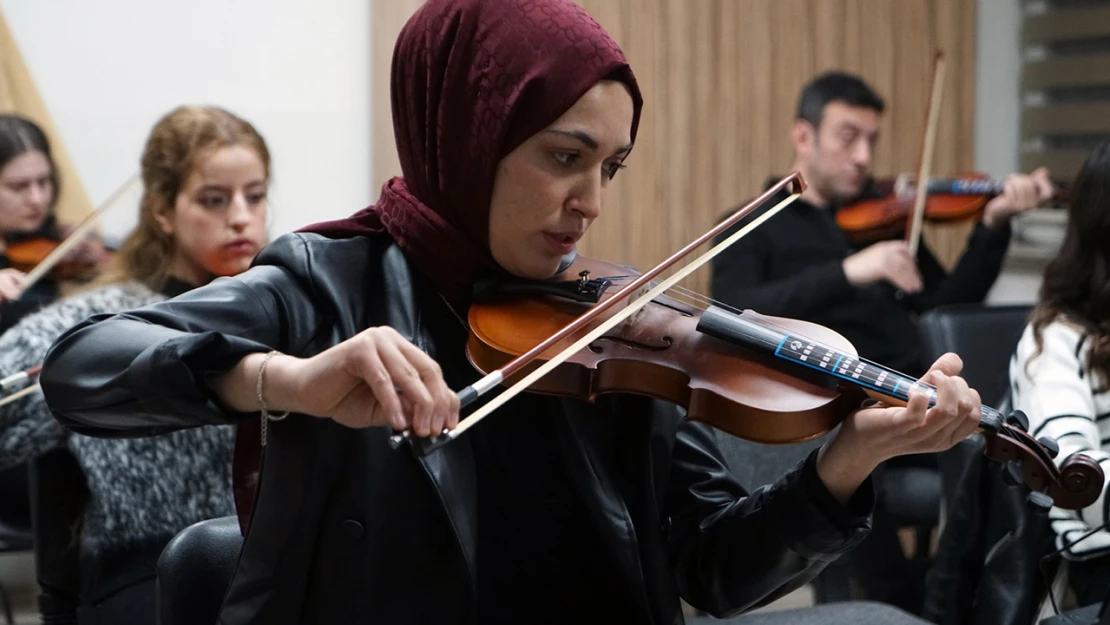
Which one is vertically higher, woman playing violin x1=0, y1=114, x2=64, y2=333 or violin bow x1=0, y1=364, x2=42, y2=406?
woman playing violin x1=0, y1=114, x2=64, y2=333

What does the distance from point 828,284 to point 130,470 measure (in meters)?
1.82

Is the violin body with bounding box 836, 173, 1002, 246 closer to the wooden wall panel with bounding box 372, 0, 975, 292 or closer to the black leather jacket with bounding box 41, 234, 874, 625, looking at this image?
the wooden wall panel with bounding box 372, 0, 975, 292

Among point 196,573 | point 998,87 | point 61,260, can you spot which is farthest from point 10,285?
point 998,87

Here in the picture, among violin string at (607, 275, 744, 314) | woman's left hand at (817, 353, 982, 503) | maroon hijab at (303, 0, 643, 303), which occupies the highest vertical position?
maroon hijab at (303, 0, 643, 303)

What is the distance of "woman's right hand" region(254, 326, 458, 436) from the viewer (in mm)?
858

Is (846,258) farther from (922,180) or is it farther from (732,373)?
(732,373)

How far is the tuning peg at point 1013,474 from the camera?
119 centimetres

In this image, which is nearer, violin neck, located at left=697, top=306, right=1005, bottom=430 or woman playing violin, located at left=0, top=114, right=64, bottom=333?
violin neck, located at left=697, top=306, right=1005, bottom=430

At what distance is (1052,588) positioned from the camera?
5.78ft

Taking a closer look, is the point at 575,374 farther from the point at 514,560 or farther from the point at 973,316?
the point at 973,316

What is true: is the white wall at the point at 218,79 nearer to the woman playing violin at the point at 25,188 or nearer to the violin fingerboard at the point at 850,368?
the woman playing violin at the point at 25,188

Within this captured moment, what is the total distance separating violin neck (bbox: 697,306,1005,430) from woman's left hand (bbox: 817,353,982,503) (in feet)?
0.06

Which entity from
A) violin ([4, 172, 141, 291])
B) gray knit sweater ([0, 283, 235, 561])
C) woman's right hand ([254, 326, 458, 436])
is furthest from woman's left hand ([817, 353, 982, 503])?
violin ([4, 172, 141, 291])

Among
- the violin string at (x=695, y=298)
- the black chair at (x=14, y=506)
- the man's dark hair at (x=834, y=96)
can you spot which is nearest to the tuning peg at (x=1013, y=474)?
the violin string at (x=695, y=298)
